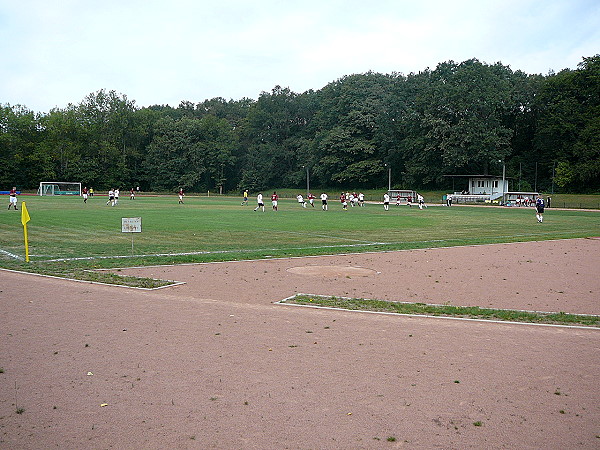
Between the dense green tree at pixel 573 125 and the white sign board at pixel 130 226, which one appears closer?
the white sign board at pixel 130 226

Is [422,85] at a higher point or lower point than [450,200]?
higher

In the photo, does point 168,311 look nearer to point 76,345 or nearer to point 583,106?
point 76,345

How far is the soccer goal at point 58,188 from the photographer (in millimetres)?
100938

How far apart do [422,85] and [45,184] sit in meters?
75.9

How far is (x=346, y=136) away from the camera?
325ft

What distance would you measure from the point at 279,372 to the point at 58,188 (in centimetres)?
10874

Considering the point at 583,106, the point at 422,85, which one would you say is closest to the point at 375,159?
the point at 422,85

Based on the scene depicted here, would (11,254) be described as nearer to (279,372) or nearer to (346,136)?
(279,372)

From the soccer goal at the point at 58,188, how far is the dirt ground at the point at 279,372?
9879cm

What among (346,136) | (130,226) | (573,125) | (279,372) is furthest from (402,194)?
(279,372)

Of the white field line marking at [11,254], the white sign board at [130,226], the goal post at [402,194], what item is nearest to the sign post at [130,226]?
the white sign board at [130,226]

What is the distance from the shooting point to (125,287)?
12.3m

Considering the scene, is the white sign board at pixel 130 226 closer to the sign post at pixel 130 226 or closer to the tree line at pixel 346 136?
the sign post at pixel 130 226

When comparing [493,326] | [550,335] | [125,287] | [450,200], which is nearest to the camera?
[550,335]
